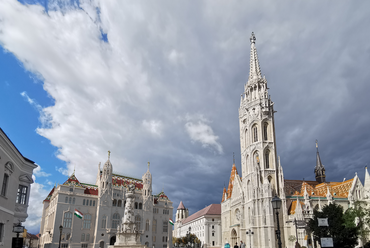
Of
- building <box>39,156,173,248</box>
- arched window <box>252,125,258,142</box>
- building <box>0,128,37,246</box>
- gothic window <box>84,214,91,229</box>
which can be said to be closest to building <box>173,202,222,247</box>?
building <box>39,156,173,248</box>

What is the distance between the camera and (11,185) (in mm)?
18312

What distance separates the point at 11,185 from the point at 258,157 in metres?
53.4

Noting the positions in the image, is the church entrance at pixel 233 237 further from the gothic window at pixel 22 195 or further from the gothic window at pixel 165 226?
the gothic window at pixel 22 195

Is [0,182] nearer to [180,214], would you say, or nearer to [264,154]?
[264,154]

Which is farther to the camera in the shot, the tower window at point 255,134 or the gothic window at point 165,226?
the gothic window at point 165,226

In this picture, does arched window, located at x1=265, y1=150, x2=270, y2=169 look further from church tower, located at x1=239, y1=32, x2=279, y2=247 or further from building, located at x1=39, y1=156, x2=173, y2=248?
building, located at x1=39, y1=156, x2=173, y2=248

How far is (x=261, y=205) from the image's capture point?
5619cm

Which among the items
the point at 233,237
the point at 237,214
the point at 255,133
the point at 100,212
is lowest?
the point at 233,237

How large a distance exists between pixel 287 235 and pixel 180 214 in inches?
3902

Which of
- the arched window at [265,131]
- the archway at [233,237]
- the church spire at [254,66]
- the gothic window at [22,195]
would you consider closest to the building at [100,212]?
the archway at [233,237]

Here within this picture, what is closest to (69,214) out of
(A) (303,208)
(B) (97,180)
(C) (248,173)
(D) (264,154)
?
(B) (97,180)

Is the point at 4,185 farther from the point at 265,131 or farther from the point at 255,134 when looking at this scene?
the point at 265,131

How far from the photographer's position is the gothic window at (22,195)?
2003 cm

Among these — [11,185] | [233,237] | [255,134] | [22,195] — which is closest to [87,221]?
[233,237]
